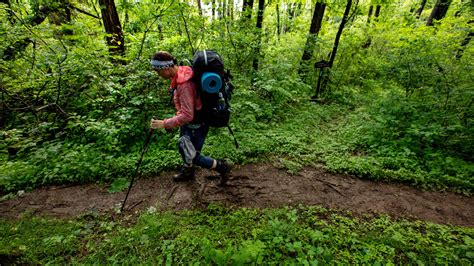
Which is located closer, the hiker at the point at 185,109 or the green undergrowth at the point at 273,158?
the hiker at the point at 185,109

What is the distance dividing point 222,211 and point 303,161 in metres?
2.60

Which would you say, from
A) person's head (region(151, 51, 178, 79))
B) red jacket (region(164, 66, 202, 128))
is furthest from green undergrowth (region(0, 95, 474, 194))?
person's head (region(151, 51, 178, 79))

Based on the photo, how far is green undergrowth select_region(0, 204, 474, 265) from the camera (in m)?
2.84

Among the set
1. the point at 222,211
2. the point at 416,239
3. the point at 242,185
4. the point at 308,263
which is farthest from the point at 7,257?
the point at 416,239

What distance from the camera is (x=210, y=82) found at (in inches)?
127

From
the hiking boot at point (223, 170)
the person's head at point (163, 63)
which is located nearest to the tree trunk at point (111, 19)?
the person's head at point (163, 63)

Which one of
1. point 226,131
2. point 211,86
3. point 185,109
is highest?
point 211,86

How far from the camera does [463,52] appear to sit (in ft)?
22.7

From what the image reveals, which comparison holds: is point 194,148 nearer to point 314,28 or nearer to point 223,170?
point 223,170

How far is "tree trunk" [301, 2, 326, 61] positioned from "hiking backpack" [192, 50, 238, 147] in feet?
24.7

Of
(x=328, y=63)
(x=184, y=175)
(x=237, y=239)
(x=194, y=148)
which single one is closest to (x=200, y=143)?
(x=194, y=148)

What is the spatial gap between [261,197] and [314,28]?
9.52m

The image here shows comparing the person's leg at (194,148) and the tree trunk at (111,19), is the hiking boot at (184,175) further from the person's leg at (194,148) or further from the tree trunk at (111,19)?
the tree trunk at (111,19)

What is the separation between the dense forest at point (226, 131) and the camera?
317 cm
